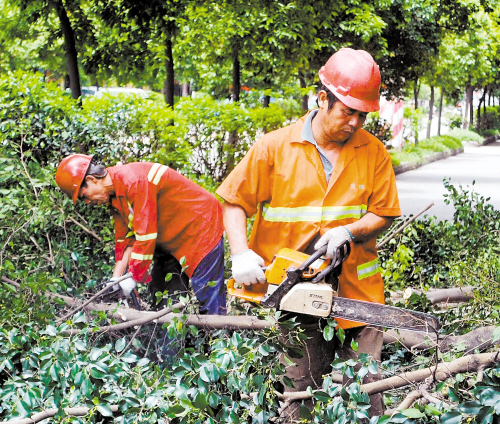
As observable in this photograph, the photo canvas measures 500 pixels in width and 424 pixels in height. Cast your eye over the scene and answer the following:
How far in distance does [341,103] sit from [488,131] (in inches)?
1291

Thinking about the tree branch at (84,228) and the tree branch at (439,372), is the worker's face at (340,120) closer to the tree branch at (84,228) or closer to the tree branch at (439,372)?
the tree branch at (439,372)

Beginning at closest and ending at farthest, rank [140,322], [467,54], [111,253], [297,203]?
[297,203] → [140,322] → [111,253] → [467,54]

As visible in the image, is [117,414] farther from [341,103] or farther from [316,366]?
[341,103]

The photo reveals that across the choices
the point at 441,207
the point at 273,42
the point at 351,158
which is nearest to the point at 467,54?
the point at 441,207

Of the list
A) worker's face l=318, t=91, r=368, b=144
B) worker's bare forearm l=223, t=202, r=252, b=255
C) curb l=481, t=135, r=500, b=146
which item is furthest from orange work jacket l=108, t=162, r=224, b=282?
curb l=481, t=135, r=500, b=146

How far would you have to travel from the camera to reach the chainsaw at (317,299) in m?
2.48

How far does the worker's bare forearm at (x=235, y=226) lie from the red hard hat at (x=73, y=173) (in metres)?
1.38

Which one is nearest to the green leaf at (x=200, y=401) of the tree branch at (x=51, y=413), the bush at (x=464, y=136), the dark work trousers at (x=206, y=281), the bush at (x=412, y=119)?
the tree branch at (x=51, y=413)

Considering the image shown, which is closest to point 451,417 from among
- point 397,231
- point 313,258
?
point 313,258

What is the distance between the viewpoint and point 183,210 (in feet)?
13.8

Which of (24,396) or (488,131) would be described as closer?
(24,396)

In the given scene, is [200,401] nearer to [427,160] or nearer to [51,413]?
[51,413]

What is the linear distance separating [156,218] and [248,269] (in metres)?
1.44

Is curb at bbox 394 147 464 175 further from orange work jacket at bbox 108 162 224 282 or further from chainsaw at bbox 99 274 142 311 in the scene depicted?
chainsaw at bbox 99 274 142 311
